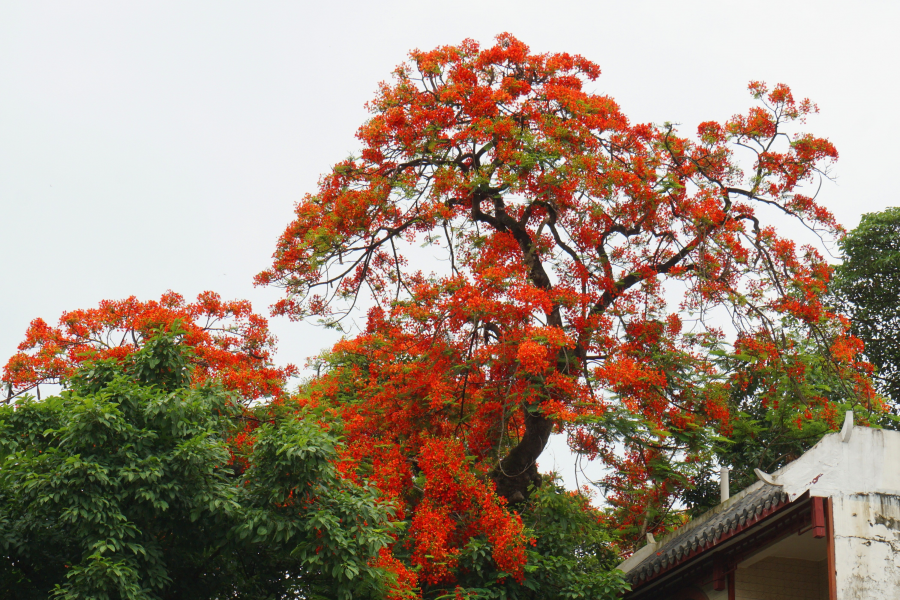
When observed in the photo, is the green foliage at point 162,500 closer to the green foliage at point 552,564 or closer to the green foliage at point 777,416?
the green foliage at point 552,564

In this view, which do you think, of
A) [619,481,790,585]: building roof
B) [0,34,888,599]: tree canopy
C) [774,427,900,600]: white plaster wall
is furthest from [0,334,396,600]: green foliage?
[774,427,900,600]: white plaster wall

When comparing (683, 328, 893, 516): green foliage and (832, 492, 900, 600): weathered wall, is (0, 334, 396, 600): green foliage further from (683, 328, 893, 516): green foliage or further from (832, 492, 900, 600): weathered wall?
(683, 328, 893, 516): green foliage

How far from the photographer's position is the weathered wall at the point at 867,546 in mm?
8352

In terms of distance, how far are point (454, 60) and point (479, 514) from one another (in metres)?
6.90

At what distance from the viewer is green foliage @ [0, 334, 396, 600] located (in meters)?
8.02

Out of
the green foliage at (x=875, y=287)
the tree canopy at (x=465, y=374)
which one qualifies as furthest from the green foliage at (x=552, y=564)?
the green foliage at (x=875, y=287)

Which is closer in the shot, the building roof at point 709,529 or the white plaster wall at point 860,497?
the white plaster wall at point 860,497

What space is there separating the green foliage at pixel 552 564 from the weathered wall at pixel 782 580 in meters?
1.44

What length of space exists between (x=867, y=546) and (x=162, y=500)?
656cm

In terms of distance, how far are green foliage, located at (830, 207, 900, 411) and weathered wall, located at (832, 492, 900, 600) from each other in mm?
12501

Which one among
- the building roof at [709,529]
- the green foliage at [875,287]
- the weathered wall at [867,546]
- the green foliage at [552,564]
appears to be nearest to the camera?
the weathered wall at [867,546]

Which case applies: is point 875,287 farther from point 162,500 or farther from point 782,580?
point 162,500

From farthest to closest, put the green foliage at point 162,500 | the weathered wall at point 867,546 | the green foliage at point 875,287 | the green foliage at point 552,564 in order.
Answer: the green foliage at point 875,287
the green foliage at point 552,564
the weathered wall at point 867,546
the green foliage at point 162,500

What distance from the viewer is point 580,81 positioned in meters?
13.6
